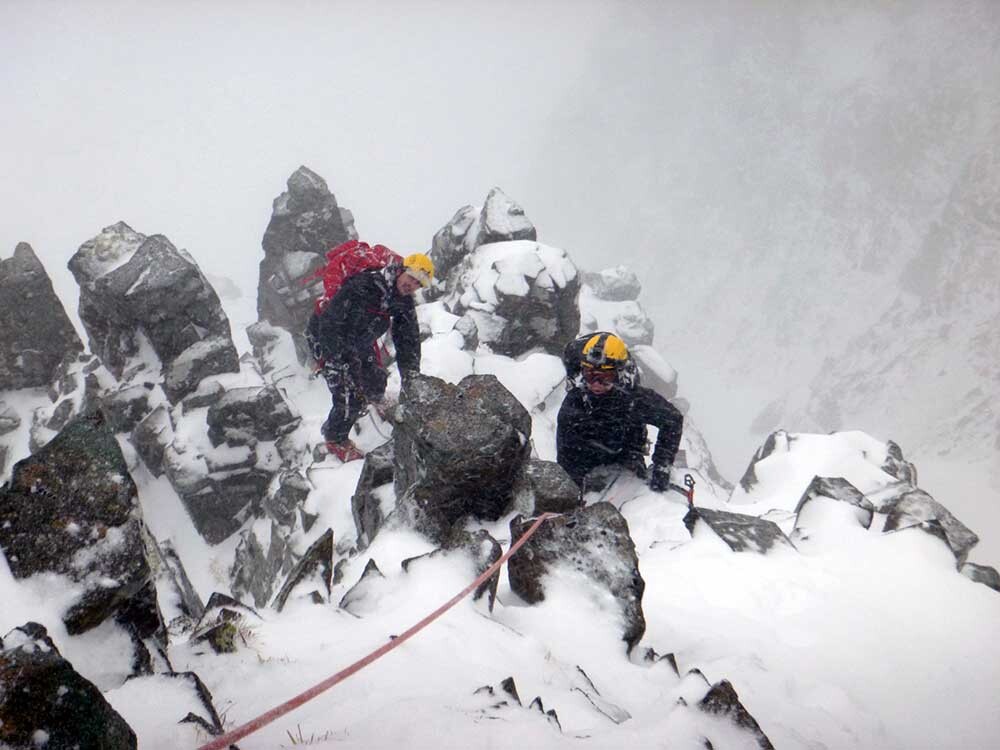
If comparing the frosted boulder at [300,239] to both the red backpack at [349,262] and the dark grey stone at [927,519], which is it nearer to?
the red backpack at [349,262]

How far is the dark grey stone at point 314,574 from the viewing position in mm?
4504

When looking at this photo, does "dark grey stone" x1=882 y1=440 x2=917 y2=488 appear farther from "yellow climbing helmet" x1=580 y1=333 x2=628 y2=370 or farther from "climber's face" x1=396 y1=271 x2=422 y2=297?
"climber's face" x1=396 y1=271 x2=422 y2=297

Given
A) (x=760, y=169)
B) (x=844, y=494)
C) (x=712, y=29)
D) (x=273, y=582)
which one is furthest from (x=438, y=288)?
(x=712, y=29)

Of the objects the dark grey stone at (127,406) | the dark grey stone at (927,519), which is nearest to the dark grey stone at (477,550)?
the dark grey stone at (927,519)

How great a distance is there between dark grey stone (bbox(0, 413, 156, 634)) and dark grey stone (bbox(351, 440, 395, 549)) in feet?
14.8

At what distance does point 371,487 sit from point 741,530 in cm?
520

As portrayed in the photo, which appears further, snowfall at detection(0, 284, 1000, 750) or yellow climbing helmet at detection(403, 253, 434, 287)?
yellow climbing helmet at detection(403, 253, 434, 287)

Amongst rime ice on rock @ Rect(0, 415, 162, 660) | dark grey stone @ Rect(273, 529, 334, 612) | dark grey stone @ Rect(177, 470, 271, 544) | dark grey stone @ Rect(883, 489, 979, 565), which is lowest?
dark grey stone @ Rect(177, 470, 271, 544)

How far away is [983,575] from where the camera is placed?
5.36 metres

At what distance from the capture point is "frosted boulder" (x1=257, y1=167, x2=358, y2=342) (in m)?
20.3

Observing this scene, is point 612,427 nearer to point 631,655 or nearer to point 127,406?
point 631,655

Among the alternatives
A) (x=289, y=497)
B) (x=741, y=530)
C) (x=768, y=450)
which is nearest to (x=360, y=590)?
(x=741, y=530)

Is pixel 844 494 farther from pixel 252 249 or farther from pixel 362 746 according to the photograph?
pixel 252 249

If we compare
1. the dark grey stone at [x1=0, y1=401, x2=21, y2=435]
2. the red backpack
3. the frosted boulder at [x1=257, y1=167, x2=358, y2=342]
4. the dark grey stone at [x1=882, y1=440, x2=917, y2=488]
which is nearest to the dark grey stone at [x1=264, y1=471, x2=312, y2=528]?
the red backpack
